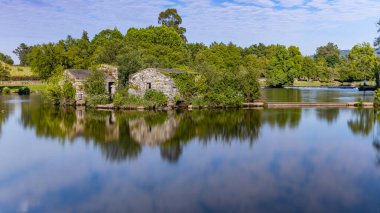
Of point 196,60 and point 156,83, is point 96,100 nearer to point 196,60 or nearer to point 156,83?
point 156,83

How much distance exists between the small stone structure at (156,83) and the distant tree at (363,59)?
51.0m

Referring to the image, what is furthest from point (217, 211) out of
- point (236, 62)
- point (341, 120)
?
point (236, 62)

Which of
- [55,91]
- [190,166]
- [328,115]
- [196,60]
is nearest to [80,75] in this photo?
[55,91]

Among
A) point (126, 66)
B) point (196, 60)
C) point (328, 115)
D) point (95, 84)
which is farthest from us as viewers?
point (196, 60)

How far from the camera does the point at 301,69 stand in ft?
273

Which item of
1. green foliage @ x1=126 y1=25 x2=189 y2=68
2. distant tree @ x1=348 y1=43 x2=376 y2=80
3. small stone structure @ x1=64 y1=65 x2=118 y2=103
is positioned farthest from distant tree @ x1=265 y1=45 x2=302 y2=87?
small stone structure @ x1=64 y1=65 x2=118 y2=103

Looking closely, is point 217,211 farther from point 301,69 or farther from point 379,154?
point 301,69

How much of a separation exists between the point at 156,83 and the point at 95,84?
17.9ft

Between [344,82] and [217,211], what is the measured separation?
8148 cm

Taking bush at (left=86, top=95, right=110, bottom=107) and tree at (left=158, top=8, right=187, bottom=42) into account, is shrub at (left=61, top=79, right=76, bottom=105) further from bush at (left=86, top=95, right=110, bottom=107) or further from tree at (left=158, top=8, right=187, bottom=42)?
tree at (left=158, top=8, right=187, bottom=42)

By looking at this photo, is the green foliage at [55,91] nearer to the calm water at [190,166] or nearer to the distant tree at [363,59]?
the calm water at [190,166]

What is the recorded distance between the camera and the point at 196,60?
57.5m

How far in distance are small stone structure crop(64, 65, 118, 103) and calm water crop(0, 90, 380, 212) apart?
10.6 metres

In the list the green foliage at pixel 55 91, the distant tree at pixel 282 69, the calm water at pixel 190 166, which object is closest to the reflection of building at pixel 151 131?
the calm water at pixel 190 166
